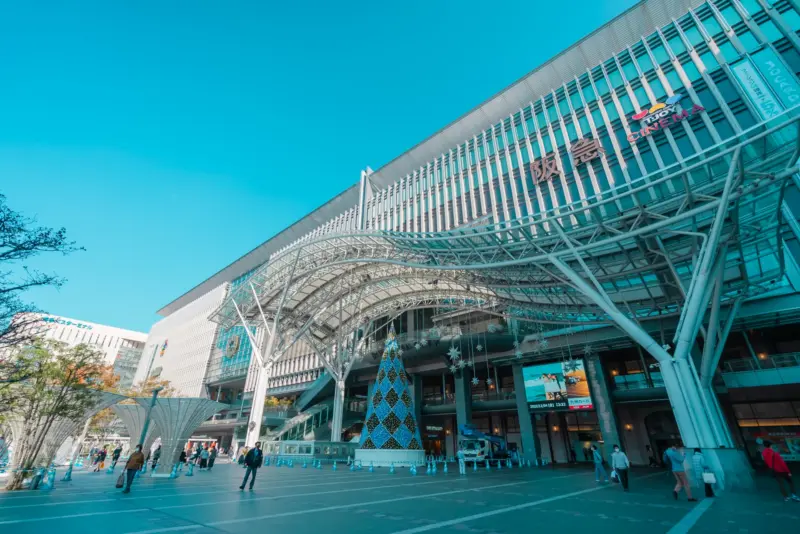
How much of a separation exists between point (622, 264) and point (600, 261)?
1.07m

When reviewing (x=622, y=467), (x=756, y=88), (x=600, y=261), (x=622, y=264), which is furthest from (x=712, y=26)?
(x=622, y=467)

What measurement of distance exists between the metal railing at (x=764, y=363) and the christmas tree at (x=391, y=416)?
21.2 metres

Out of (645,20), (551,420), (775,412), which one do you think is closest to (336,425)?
(551,420)

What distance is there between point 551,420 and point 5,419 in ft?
125

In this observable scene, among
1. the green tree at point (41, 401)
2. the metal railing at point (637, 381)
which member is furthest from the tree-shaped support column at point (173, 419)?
the metal railing at point (637, 381)

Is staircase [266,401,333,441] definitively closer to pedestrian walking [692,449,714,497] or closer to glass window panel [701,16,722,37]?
pedestrian walking [692,449,714,497]

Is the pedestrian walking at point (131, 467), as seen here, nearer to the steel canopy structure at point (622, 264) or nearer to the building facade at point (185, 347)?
the steel canopy structure at point (622, 264)

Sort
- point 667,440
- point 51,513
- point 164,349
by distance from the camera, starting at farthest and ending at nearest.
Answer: point 164,349
point 667,440
point 51,513

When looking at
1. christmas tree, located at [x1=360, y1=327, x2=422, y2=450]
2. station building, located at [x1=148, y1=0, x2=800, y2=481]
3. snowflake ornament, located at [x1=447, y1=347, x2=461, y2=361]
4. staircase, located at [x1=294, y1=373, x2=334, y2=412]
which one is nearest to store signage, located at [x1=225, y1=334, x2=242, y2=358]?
station building, located at [x1=148, y1=0, x2=800, y2=481]

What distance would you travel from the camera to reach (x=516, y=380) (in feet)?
107

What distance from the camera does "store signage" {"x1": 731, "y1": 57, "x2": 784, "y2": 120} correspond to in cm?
2221

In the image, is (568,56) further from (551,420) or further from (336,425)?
(336,425)

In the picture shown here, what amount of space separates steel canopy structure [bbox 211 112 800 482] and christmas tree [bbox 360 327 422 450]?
24.3 feet

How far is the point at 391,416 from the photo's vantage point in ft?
76.7
